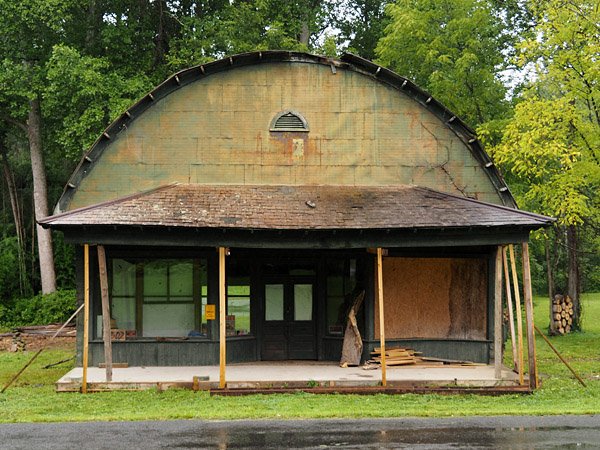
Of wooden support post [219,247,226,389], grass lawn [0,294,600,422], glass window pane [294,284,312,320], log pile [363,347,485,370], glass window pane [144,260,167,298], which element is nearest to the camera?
grass lawn [0,294,600,422]

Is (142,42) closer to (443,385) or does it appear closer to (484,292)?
(484,292)

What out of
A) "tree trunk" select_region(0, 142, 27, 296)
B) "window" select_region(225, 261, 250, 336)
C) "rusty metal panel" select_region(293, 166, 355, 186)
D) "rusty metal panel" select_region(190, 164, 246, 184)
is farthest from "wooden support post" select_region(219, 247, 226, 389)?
"tree trunk" select_region(0, 142, 27, 296)

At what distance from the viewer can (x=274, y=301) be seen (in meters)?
17.5

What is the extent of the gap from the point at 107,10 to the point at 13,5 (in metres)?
4.97

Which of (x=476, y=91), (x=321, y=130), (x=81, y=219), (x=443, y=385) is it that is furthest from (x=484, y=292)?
(x=476, y=91)

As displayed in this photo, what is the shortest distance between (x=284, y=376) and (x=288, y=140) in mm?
5637

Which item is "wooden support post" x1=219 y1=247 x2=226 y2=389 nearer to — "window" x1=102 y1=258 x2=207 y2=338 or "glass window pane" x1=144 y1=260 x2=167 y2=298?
"window" x1=102 y1=258 x2=207 y2=338

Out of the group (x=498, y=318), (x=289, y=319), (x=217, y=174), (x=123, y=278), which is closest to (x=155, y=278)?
(x=123, y=278)

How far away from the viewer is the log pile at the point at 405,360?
16.3 metres

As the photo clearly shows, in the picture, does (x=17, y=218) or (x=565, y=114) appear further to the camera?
(x=17, y=218)

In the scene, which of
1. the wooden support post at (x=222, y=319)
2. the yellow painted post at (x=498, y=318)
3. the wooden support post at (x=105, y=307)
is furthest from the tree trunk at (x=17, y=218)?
the yellow painted post at (x=498, y=318)

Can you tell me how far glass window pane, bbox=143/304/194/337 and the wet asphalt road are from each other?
5617 mm

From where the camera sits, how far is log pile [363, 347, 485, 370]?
640 inches

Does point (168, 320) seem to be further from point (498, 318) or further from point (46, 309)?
point (46, 309)
